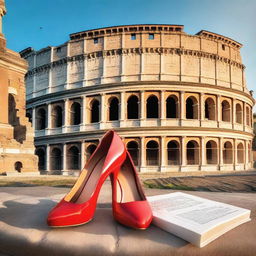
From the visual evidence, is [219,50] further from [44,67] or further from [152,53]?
[44,67]

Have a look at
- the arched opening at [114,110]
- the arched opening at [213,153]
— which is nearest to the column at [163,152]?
the arched opening at [213,153]

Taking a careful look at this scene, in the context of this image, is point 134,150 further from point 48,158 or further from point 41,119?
point 41,119

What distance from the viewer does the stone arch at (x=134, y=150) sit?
20833mm

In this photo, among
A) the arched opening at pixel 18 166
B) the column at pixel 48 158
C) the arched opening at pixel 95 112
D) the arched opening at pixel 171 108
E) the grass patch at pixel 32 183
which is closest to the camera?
the grass patch at pixel 32 183

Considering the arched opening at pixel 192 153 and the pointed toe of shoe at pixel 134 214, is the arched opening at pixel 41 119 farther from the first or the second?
the pointed toe of shoe at pixel 134 214

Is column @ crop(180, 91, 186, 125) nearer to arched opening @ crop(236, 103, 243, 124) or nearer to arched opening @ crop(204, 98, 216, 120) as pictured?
arched opening @ crop(204, 98, 216, 120)

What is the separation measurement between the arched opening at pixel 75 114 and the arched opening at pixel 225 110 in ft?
48.8

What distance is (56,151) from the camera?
23203 millimetres

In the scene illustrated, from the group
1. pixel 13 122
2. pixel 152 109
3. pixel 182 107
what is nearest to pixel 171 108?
pixel 152 109

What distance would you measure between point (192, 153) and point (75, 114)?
40.7 feet

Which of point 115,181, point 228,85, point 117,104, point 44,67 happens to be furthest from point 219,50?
point 115,181

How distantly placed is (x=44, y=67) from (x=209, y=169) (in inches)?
776

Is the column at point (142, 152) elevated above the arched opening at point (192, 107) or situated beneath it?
situated beneath

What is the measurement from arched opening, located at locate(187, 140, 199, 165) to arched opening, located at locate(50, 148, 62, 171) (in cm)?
1277
